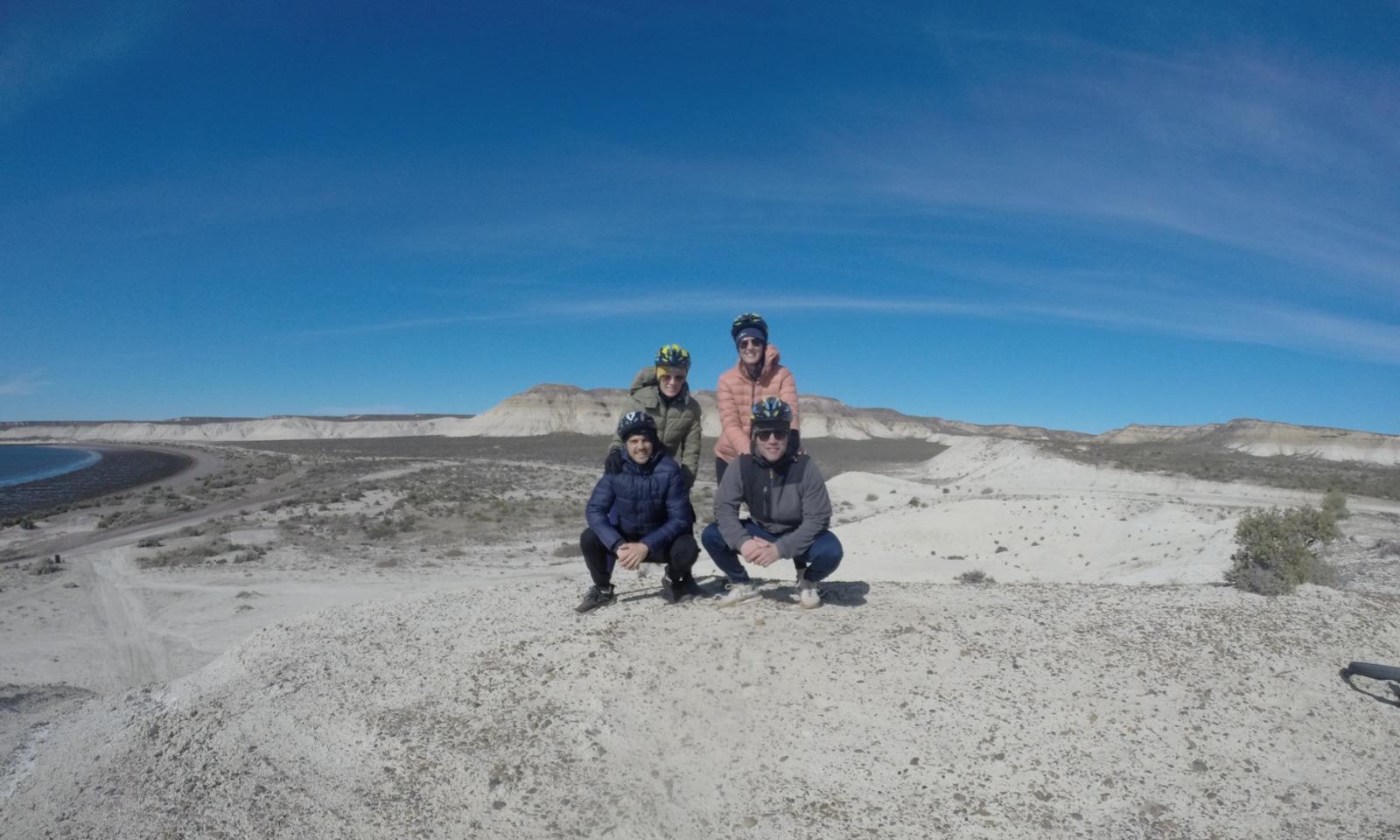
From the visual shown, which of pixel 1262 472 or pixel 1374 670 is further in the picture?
pixel 1262 472

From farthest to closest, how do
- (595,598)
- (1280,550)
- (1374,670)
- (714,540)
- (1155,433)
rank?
(1155,433) < (1280,550) < (595,598) < (714,540) < (1374,670)

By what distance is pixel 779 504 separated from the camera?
6.00 meters

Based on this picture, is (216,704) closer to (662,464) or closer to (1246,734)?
(662,464)

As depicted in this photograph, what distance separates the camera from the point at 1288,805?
434 centimetres

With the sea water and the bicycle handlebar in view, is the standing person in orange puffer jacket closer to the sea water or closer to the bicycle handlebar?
the bicycle handlebar

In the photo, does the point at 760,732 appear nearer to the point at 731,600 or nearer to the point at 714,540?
the point at 731,600

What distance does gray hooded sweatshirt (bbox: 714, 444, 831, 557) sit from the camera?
5906mm

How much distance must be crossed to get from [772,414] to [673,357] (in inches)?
50.6

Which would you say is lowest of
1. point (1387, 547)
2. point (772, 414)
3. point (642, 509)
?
point (1387, 547)

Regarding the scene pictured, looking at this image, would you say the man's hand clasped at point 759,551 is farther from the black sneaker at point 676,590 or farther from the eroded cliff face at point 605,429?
the eroded cliff face at point 605,429

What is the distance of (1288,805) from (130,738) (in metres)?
7.91

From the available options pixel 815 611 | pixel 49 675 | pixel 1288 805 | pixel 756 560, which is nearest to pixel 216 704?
pixel 756 560

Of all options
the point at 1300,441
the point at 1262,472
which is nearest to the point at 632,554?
the point at 1262,472

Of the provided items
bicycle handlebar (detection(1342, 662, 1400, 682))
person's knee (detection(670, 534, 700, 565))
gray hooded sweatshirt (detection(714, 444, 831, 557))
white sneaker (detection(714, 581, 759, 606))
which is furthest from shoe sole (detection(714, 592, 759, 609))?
bicycle handlebar (detection(1342, 662, 1400, 682))
